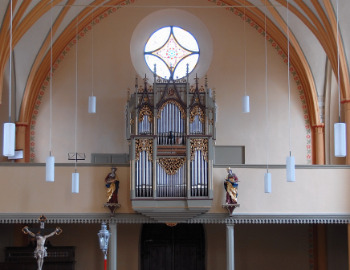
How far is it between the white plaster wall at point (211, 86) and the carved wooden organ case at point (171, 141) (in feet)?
12.9

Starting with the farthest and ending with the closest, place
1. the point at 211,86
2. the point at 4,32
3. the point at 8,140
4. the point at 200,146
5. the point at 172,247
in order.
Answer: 1. the point at 211,86
2. the point at 172,247
3. the point at 200,146
4. the point at 4,32
5. the point at 8,140

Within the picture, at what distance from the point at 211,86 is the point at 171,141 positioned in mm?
5181

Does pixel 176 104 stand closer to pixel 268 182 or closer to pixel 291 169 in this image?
pixel 268 182

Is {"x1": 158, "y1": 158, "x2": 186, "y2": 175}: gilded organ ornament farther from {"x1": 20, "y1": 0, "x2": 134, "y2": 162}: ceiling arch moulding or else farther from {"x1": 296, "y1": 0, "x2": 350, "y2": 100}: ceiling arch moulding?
{"x1": 20, "y1": 0, "x2": 134, "y2": 162}: ceiling arch moulding

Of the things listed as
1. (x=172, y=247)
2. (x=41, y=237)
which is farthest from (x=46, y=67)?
(x=172, y=247)

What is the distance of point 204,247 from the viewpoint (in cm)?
2752

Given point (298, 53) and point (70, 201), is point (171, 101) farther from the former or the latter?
point (298, 53)

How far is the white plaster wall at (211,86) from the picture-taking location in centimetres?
2741

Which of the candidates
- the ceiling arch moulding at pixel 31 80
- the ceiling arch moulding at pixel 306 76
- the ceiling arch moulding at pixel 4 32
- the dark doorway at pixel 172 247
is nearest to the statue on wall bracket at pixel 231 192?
the dark doorway at pixel 172 247

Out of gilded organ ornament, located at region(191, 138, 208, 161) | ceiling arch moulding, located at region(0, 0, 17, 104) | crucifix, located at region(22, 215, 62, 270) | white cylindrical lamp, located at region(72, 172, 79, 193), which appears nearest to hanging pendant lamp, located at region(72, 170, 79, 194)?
white cylindrical lamp, located at region(72, 172, 79, 193)

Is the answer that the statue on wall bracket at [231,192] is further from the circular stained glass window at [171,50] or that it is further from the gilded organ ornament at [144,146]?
the circular stained glass window at [171,50]

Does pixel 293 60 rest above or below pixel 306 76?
above

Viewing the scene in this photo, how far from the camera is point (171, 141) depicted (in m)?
23.2

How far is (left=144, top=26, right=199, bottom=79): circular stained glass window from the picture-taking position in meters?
28.5
